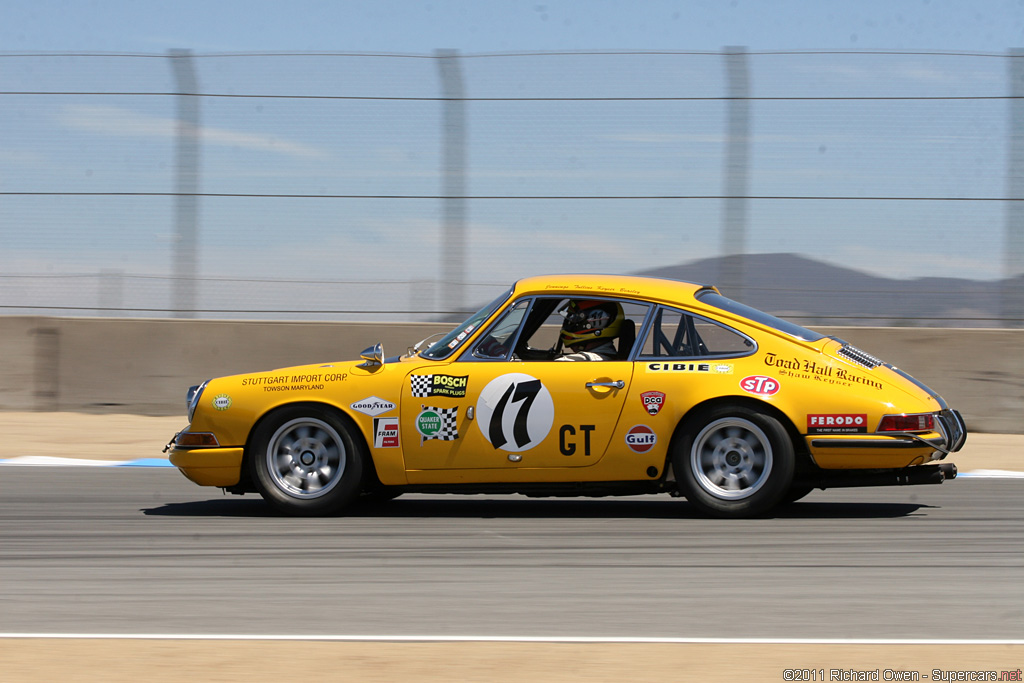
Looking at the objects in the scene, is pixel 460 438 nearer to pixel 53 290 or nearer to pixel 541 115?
pixel 541 115

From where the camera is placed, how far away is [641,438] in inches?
263

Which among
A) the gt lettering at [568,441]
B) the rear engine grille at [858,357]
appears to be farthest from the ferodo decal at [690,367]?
the rear engine grille at [858,357]

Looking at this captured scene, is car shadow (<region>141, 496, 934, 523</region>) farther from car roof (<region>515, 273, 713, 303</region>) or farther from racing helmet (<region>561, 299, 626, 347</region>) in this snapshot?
car roof (<region>515, 273, 713, 303</region>)

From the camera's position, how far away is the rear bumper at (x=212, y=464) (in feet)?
23.1

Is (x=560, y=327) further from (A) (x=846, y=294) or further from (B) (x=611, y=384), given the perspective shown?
(A) (x=846, y=294)

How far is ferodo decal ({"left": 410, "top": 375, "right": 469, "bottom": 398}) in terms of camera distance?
684cm

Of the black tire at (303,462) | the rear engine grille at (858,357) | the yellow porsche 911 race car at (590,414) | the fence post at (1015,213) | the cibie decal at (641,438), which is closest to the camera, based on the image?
the yellow porsche 911 race car at (590,414)

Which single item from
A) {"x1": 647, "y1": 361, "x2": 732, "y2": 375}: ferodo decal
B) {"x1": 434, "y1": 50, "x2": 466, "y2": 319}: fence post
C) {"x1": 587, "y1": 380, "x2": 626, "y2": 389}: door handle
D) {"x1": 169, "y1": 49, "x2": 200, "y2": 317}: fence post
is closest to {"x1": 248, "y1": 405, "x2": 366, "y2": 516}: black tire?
{"x1": 587, "y1": 380, "x2": 626, "y2": 389}: door handle

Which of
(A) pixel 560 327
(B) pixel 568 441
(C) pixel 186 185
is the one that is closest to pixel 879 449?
(B) pixel 568 441

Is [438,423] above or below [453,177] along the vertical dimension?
below

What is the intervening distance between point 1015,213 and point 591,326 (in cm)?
584

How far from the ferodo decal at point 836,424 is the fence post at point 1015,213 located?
17.2ft

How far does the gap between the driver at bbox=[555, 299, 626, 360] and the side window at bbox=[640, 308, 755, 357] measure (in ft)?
0.78

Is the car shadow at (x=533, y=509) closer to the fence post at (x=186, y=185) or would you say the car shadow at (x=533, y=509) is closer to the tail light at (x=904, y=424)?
the tail light at (x=904, y=424)
